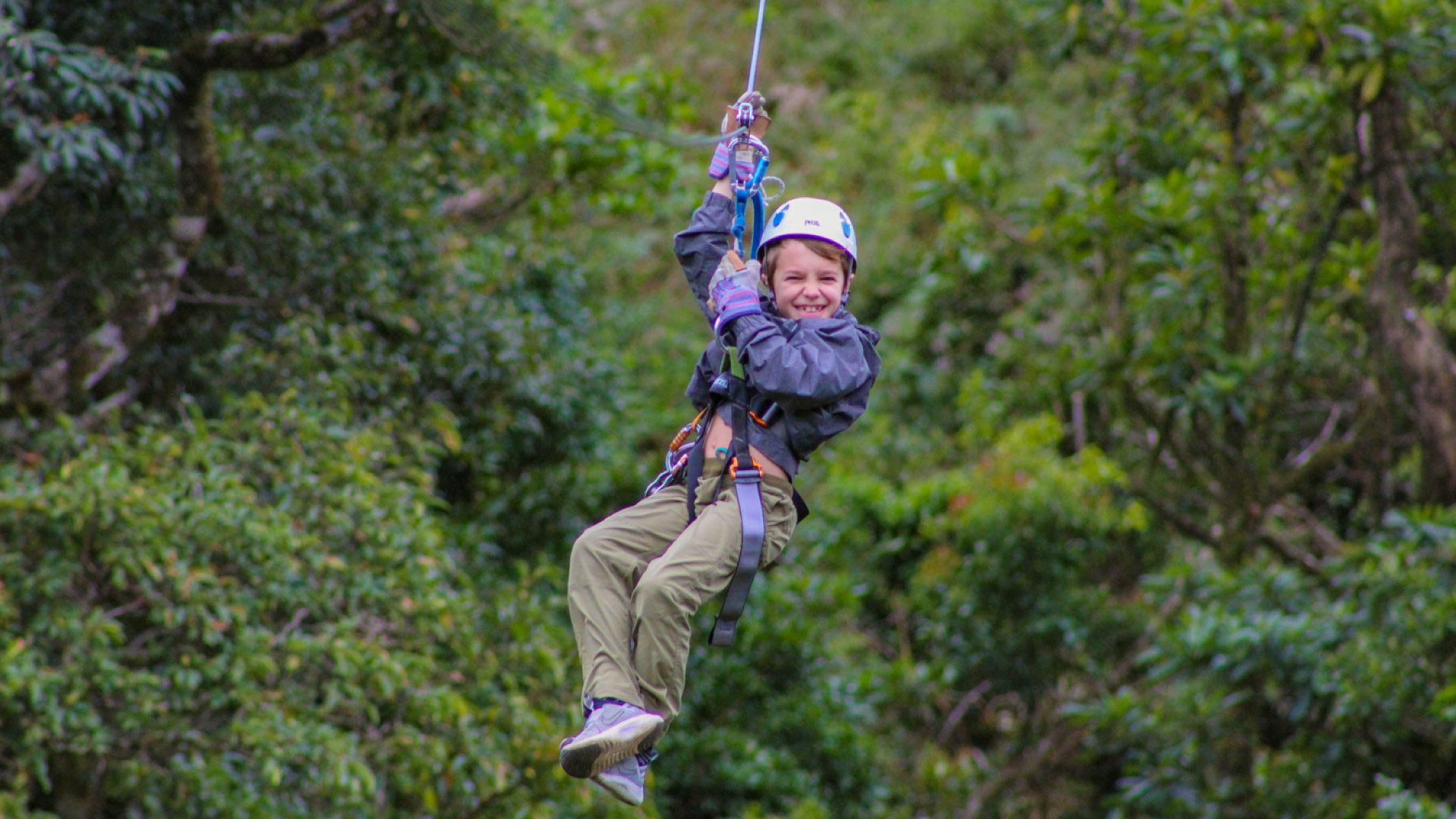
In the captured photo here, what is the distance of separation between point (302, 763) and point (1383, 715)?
5.24 metres

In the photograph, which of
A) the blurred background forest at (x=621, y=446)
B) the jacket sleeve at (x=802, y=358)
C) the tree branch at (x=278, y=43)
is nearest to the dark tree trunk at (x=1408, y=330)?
the blurred background forest at (x=621, y=446)

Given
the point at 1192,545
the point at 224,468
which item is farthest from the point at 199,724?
the point at 1192,545

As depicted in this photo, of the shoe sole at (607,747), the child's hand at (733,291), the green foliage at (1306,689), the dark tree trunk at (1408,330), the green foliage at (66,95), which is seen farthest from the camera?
the dark tree trunk at (1408,330)

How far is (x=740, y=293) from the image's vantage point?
3.42m

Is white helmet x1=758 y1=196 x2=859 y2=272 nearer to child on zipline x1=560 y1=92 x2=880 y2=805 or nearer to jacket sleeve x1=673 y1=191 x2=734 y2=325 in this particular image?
child on zipline x1=560 y1=92 x2=880 y2=805

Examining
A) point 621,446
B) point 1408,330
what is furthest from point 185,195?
point 1408,330

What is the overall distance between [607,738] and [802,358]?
942mm

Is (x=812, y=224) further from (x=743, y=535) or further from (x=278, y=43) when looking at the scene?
(x=278, y=43)

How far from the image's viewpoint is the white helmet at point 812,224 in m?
3.54

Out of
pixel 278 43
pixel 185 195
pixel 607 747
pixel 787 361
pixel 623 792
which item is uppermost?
pixel 278 43

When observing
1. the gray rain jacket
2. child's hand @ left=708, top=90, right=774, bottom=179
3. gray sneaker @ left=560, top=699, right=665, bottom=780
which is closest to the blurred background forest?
gray sneaker @ left=560, top=699, right=665, bottom=780

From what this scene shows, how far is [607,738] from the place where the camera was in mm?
3160

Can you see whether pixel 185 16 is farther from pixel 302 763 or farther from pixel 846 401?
pixel 846 401

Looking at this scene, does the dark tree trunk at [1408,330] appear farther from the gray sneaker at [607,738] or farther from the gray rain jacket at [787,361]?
the gray sneaker at [607,738]
